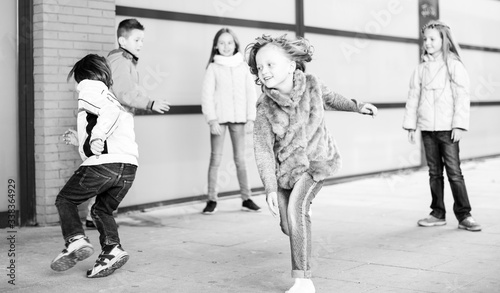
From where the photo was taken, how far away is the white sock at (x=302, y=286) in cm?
463

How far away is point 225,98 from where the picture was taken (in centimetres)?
818

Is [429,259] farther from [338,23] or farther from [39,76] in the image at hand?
[338,23]

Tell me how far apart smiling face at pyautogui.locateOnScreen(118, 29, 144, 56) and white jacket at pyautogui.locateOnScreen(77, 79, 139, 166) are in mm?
1551

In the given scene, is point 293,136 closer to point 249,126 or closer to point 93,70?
point 93,70

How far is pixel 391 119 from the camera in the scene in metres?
12.5

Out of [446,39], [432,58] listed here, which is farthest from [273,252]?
[446,39]

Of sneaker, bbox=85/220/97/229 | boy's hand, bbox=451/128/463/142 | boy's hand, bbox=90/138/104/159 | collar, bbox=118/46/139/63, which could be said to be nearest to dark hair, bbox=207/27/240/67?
collar, bbox=118/46/139/63

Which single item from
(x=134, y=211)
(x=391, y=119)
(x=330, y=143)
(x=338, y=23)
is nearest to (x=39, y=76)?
(x=134, y=211)

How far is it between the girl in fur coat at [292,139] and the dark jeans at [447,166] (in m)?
2.43

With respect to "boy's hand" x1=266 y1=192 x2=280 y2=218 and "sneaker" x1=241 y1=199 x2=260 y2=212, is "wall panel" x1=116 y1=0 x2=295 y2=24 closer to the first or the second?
"sneaker" x1=241 y1=199 x2=260 y2=212

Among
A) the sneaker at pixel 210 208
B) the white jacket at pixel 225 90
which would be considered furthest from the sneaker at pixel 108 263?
the white jacket at pixel 225 90

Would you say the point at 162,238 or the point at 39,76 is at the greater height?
the point at 39,76

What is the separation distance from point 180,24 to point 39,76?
2049mm

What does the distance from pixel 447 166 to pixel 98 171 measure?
3.28 meters
